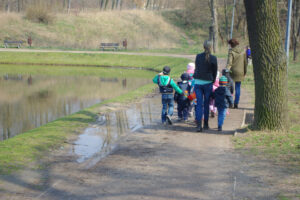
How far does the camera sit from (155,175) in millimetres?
5723

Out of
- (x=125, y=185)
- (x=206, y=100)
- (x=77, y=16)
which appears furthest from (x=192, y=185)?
(x=77, y=16)

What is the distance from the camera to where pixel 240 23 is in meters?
60.6

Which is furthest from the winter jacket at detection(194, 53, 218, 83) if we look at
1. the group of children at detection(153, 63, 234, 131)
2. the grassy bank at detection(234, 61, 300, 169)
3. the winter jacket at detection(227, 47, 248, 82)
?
the winter jacket at detection(227, 47, 248, 82)

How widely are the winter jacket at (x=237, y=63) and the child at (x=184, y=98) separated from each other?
6.35 ft

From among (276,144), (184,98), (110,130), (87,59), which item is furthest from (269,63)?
(87,59)

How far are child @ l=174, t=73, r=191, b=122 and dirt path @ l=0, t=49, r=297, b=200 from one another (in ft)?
5.77

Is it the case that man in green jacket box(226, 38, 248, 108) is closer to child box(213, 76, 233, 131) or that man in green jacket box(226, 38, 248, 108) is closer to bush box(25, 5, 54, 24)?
child box(213, 76, 233, 131)

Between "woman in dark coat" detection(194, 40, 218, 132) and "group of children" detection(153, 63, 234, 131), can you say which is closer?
"woman in dark coat" detection(194, 40, 218, 132)

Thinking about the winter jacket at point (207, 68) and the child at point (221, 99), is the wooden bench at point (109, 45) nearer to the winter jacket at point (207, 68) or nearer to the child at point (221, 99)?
the child at point (221, 99)

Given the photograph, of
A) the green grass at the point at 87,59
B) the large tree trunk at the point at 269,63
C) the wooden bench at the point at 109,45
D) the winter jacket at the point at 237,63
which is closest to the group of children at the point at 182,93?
the large tree trunk at the point at 269,63

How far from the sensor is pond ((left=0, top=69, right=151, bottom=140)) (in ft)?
38.8

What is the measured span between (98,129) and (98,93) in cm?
856

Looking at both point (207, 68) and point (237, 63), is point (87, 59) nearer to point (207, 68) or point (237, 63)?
point (237, 63)

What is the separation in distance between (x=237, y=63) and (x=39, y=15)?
42101 millimetres
